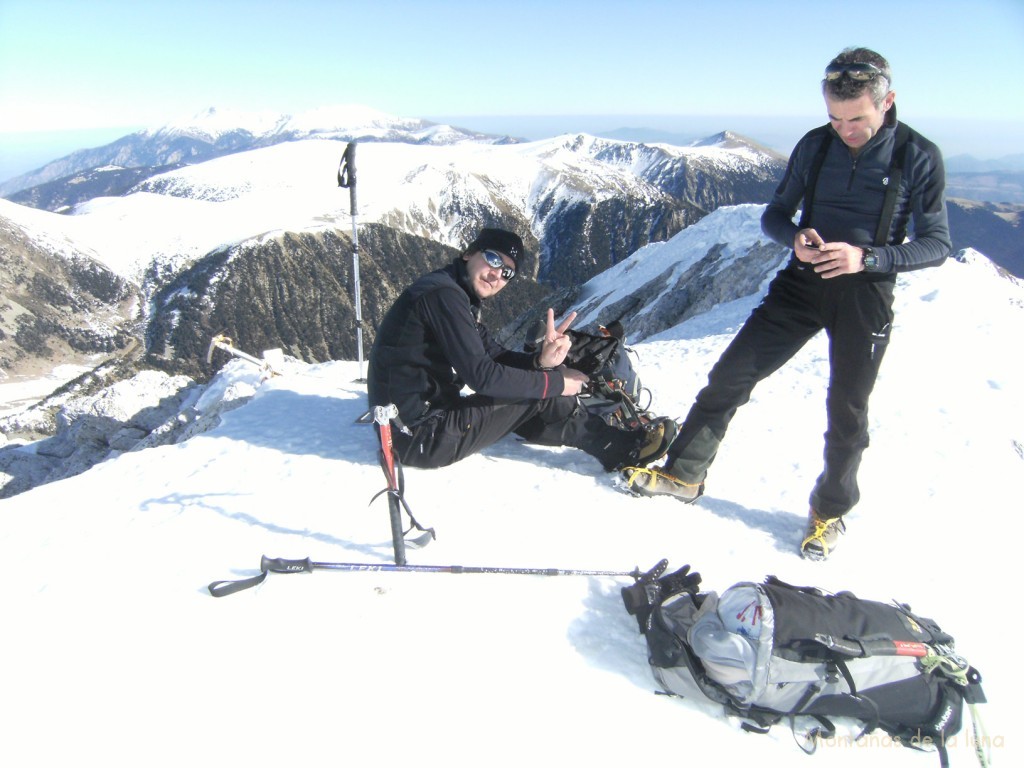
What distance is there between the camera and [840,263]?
5.08 m

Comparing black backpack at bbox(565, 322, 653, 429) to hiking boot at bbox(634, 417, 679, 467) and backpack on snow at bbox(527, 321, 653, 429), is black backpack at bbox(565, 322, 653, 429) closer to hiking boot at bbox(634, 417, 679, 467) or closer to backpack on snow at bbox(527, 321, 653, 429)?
backpack on snow at bbox(527, 321, 653, 429)

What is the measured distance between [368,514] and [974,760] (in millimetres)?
5220

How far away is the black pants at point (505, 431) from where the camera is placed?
22.5 feet

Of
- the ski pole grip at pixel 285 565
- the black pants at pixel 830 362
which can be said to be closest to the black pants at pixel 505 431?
the black pants at pixel 830 362

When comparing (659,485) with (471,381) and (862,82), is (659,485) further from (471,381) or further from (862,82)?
(862,82)

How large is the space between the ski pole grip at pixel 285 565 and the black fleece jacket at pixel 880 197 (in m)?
5.36

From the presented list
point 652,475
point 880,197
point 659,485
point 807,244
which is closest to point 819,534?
point 659,485

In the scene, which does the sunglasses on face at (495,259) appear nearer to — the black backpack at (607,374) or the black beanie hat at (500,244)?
the black beanie hat at (500,244)

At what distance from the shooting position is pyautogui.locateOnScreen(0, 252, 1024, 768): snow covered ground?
376cm

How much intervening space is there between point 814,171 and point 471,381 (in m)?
3.98

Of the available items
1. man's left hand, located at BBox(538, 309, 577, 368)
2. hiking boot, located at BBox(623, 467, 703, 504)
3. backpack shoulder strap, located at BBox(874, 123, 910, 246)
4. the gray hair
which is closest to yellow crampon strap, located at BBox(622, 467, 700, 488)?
hiking boot, located at BBox(623, 467, 703, 504)

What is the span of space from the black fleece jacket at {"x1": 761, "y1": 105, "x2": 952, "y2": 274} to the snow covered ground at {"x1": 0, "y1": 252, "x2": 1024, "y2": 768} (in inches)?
122

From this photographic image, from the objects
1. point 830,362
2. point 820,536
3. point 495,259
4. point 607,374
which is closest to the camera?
point 820,536

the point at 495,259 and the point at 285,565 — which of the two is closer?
the point at 285,565
